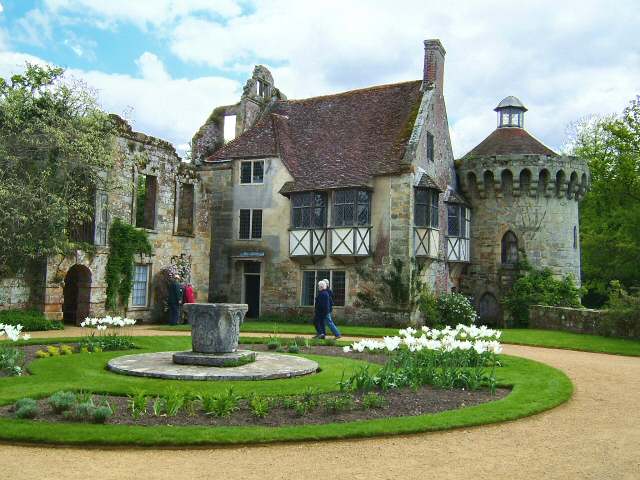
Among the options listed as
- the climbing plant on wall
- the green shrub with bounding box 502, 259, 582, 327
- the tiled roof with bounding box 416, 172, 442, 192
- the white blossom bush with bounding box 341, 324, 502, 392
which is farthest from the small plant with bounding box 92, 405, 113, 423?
the green shrub with bounding box 502, 259, 582, 327

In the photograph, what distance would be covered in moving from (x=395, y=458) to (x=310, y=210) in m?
21.3

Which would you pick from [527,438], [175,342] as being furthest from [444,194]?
[527,438]

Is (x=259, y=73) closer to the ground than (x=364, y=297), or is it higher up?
higher up

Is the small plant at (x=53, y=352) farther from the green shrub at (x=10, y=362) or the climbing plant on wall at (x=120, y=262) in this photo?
the climbing plant on wall at (x=120, y=262)

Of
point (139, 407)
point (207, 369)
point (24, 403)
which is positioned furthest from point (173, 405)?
point (207, 369)

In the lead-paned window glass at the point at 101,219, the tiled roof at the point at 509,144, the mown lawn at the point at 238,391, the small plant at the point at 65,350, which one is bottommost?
the mown lawn at the point at 238,391

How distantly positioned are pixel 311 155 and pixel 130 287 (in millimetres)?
10212

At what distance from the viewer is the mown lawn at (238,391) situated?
7.33m

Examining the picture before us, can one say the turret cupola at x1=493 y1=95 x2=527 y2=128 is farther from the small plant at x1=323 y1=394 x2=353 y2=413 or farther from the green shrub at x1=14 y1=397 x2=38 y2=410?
the green shrub at x1=14 y1=397 x2=38 y2=410

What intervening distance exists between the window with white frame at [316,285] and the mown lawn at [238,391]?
12740 millimetres

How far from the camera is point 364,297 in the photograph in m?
26.8

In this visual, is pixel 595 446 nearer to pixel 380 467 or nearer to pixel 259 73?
pixel 380 467

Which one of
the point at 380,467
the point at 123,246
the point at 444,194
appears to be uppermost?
the point at 444,194

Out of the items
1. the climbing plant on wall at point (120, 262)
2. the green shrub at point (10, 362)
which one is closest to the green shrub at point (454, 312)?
the climbing plant on wall at point (120, 262)
